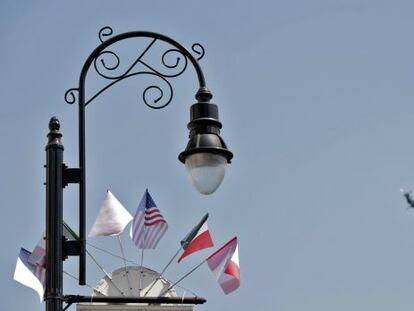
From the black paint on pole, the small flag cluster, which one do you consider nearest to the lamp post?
the black paint on pole

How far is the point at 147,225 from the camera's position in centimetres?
4569

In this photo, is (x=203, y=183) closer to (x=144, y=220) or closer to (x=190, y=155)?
(x=190, y=155)

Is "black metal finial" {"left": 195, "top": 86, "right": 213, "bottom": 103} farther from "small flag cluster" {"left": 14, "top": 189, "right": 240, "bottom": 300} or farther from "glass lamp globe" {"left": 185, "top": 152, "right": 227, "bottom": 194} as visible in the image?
"small flag cluster" {"left": 14, "top": 189, "right": 240, "bottom": 300}

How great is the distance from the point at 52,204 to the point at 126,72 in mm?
2146

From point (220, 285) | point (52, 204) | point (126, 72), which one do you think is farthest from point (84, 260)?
point (220, 285)

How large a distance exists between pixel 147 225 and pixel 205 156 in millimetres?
32736

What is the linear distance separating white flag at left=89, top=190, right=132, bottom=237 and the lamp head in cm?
3250

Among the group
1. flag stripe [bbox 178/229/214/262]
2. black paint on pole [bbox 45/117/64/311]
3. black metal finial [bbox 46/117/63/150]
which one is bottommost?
black paint on pole [bbox 45/117/64/311]

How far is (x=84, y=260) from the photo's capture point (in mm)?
12891

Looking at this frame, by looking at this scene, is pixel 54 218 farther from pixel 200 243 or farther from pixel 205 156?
pixel 200 243

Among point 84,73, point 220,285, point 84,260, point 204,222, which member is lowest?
point 84,260

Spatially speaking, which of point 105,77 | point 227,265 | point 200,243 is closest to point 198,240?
point 200,243

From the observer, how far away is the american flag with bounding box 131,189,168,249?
45.1 metres

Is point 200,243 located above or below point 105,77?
above
